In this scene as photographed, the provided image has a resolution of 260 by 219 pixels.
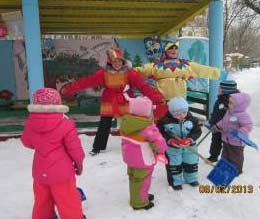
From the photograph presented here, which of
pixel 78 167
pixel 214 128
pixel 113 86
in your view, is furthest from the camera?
pixel 113 86

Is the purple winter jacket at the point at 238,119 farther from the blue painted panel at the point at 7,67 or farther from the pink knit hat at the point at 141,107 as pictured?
the blue painted panel at the point at 7,67

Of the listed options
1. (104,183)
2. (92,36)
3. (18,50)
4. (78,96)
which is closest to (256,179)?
(104,183)

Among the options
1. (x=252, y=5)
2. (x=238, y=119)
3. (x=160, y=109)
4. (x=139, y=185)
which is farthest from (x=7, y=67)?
(x=139, y=185)

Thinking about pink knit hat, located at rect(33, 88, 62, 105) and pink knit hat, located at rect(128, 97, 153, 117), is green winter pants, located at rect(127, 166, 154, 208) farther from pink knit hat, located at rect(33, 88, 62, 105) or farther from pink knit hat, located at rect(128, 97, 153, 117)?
pink knit hat, located at rect(33, 88, 62, 105)

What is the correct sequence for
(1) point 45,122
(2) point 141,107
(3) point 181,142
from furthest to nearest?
(3) point 181,142
(2) point 141,107
(1) point 45,122

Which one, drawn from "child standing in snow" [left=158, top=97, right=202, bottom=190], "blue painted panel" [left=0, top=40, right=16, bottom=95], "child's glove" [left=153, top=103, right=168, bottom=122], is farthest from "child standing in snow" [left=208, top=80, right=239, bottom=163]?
"blue painted panel" [left=0, top=40, right=16, bottom=95]

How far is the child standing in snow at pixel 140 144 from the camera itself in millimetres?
4195

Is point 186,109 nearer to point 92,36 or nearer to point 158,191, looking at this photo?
point 158,191

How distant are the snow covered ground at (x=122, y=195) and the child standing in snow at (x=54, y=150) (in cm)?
57

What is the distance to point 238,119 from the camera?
5012 millimetres

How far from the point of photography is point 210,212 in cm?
433

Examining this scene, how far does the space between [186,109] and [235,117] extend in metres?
0.75

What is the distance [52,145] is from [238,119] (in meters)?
2.31

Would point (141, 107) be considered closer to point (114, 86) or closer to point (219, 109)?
point (219, 109)
